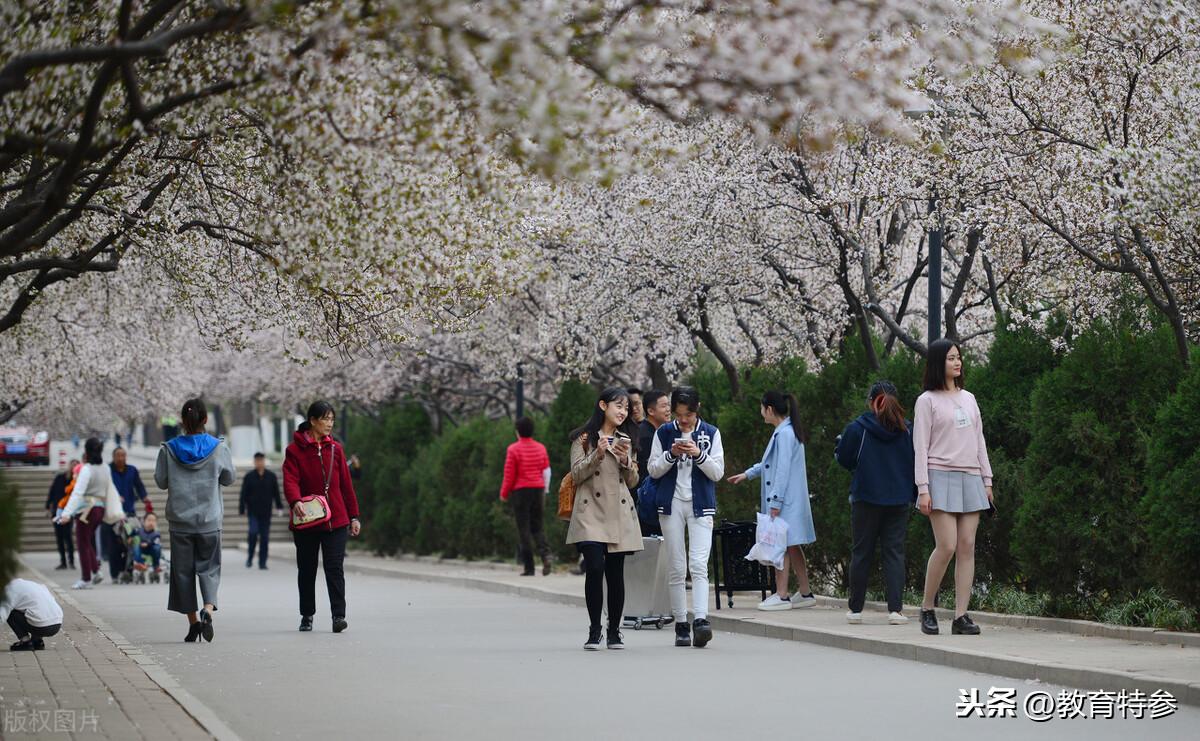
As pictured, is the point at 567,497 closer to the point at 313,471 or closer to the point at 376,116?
the point at 313,471

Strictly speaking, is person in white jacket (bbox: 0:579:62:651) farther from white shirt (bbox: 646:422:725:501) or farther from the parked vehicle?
the parked vehicle

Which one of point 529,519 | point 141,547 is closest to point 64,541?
point 141,547

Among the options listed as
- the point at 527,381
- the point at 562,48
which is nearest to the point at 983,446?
the point at 562,48

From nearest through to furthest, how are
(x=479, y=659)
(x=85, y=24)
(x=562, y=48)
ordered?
(x=562, y=48)
(x=85, y=24)
(x=479, y=659)

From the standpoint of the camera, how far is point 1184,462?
40.6 feet

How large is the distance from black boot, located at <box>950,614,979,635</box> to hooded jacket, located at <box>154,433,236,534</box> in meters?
5.96

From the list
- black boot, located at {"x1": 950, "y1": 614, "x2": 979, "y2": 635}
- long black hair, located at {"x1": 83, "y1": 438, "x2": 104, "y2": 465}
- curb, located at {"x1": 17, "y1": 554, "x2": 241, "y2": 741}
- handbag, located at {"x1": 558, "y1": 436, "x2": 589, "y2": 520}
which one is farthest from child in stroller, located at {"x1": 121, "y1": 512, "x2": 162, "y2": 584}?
black boot, located at {"x1": 950, "y1": 614, "x2": 979, "y2": 635}

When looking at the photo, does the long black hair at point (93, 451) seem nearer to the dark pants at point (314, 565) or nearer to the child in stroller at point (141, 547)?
the child in stroller at point (141, 547)

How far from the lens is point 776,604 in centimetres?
1664

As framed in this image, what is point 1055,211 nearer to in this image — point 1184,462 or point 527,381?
point 1184,462

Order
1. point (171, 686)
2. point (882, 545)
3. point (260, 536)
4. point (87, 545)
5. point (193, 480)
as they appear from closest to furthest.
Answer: point (171, 686), point (882, 545), point (193, 480), point (87, 545), point (260, 536)

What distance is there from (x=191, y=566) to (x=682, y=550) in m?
4.10

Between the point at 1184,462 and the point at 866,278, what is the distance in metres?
9.18

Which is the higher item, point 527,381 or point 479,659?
point 527,381
